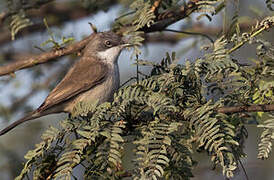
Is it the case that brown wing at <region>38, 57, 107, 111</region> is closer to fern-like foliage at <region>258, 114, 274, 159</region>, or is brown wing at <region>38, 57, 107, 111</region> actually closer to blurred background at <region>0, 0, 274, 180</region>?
blurred background at <region>0, 0, 274, 180</region>

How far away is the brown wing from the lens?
15.0 feet

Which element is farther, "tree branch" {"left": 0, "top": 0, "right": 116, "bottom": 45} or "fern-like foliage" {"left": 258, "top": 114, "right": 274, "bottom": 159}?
"tree branch" {"left": 0, "top": 0, "right": 116, "bottom": 45}

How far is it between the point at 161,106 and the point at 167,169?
423mm

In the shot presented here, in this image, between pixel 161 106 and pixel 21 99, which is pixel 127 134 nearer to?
pixel 161 106

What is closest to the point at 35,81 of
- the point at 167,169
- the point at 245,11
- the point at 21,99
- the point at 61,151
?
the point at 21,99

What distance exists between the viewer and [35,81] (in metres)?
5.38

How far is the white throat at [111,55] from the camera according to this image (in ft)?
17.5

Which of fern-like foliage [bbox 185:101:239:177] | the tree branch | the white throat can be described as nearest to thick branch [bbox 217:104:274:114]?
fern-like foliage [bbox 185:101:239:177]

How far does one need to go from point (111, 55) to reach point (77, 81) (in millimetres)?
763

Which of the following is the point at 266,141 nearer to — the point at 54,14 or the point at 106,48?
the point at 106,48

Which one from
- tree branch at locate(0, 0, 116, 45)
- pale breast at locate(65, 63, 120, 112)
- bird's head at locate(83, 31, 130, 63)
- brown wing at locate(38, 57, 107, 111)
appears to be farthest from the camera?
tree branch at locate(0, 0, 116, 45)

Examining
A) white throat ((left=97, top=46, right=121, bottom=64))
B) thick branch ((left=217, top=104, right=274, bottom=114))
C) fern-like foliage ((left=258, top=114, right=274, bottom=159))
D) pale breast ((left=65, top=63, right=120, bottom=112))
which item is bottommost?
pale breast ((left=65, top=63, right=120, bottom=112))

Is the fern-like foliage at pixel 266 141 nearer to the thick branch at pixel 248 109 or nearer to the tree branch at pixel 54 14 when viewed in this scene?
the thick branch at pixel 248 109

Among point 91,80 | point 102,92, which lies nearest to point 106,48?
point 91,80
